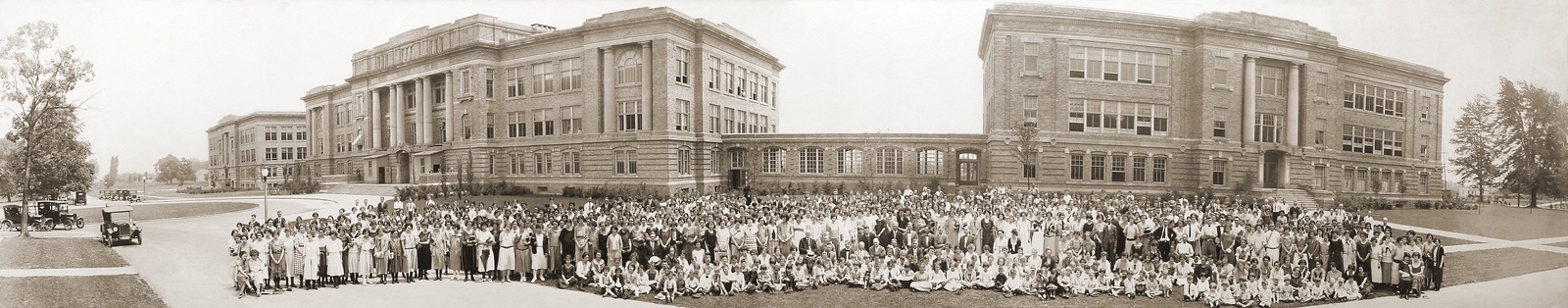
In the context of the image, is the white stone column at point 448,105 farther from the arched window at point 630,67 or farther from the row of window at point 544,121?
the arched window at point 630,67

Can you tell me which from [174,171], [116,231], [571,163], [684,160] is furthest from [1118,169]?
[116,231]

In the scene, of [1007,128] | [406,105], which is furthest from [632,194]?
[406,105]

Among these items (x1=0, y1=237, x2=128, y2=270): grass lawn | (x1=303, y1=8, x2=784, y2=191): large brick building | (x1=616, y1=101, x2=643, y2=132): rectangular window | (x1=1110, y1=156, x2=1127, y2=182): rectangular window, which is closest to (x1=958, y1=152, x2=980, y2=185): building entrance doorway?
(x1=1110, y1=156, x2=1127, y2=182): rectangular window

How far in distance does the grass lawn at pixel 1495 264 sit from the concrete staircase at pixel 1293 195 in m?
3.36

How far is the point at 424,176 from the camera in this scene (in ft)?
125

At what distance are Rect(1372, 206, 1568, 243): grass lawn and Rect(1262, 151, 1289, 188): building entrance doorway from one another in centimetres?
247

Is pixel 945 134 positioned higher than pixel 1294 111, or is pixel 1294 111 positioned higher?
pixel 1294 111

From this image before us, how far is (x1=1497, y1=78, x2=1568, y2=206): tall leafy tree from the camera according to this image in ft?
34.8

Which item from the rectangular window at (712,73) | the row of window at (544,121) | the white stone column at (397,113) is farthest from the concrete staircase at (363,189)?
the rectangular window at (712,73)

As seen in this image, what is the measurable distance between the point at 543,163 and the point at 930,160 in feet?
68.0

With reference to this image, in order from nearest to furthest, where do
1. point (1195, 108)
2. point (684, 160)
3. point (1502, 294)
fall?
point (1502, 294), point (1195, 108), point (684, 160)

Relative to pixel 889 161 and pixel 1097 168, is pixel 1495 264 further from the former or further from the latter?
pixel 889 161

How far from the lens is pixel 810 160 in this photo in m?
32.1

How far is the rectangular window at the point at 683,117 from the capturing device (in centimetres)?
3019
